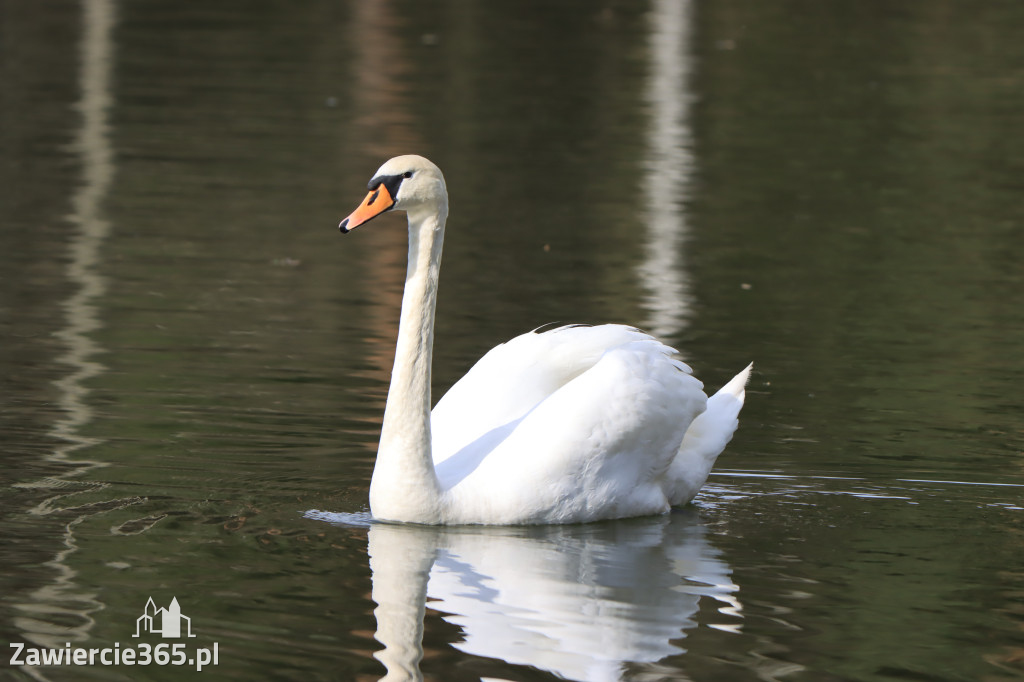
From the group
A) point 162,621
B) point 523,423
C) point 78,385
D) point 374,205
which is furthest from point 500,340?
point 162,621

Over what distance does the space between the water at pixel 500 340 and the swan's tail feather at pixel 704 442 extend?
0.43 ft

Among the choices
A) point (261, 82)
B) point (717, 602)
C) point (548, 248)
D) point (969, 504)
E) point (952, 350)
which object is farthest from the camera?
point (261, 82)

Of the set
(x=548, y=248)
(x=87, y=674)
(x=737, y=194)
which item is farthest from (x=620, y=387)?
(x=737, y=194)

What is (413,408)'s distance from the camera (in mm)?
7750

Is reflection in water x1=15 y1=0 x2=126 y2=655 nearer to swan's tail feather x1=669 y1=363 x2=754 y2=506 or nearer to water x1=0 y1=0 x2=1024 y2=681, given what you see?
water x1=0 y1=0 x2=1024 y2=681

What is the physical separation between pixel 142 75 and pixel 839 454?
18544 millimetres

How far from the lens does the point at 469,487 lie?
7820mm

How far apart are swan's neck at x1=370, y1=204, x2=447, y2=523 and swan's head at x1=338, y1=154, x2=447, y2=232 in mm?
67

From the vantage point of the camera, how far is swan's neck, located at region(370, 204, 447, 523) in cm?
770

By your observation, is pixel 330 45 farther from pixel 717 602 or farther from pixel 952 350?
pixel 717 602

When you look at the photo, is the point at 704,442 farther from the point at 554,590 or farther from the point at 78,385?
the point at 78,385

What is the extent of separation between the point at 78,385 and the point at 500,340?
2.80m

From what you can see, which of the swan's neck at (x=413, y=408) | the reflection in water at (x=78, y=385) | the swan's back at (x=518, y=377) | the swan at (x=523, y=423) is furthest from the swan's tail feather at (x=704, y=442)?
the reflection in water at (x=78, y=385)

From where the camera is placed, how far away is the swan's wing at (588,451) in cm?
781
